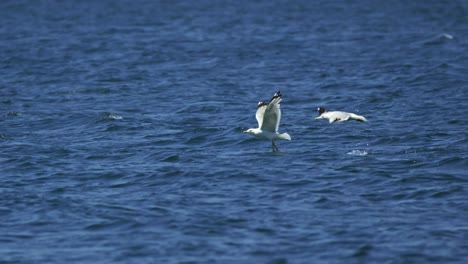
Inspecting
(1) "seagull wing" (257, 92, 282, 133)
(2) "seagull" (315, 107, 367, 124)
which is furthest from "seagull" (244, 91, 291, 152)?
(2) "seagull" (315, 107, 367, 124)

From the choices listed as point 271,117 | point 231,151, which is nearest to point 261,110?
point 271,117

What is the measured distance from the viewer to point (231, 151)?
2152cm

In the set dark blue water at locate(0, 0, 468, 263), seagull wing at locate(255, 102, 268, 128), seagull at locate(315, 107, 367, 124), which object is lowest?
dark blue water at locate(0, 0, 468, 263)

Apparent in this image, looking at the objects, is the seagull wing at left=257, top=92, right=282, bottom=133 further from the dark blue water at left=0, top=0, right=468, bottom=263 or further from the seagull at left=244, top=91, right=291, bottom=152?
the dark blue water at left=0, top=0, right=468, bottom=263

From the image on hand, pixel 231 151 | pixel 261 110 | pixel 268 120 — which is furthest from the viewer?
pixel 231 151

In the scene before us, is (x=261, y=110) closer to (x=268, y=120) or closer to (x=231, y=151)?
(x=268, y=120)

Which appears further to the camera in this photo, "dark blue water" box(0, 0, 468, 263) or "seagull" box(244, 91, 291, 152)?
"seagull" box(244, 91, 291, 152)

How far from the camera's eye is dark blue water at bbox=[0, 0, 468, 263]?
1467cm

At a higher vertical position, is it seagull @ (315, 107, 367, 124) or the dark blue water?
seagull @ (315, 107, 367, 124)

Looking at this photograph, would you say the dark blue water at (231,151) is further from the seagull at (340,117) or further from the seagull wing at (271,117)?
the seagull at (340,117)

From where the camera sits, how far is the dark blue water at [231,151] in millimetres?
14672

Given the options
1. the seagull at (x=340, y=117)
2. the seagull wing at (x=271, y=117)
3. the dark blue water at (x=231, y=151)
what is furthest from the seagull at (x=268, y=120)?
the seagull at (x=340, y=117)

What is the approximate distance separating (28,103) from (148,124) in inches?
212

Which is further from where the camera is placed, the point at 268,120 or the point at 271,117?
the point at 268,120
